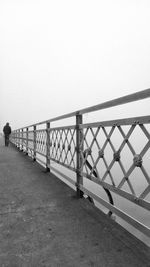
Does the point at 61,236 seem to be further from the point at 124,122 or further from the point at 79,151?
the point at 79,151

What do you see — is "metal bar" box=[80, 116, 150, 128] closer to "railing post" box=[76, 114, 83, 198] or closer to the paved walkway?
"railing post" box=[76, 114, 83, 198]

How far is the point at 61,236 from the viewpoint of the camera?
261 cm

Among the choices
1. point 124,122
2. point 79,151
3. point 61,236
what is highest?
point 124,122

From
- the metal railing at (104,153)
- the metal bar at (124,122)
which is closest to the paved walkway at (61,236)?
the metal railing at (104,153)

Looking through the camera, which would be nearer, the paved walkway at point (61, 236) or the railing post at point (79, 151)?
the paved walkway at point (61, 236)

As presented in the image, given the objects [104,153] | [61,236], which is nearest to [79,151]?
[104,153]

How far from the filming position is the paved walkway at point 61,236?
214 centimetres

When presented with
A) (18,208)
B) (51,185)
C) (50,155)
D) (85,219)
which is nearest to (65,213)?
(85,219)

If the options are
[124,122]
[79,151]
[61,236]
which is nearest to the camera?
[124,122]

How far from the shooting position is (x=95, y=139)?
10.4 ft

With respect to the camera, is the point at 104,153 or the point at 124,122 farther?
the point at 104,153

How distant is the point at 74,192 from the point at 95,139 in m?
1.49

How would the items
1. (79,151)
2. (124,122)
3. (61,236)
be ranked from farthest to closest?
(79,151), (61,236), (124,122)

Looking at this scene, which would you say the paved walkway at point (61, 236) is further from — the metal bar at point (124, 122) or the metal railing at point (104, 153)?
the metal bar at point (124, 122)
